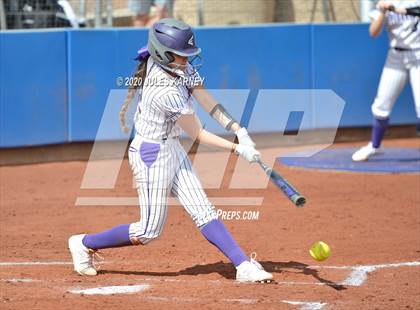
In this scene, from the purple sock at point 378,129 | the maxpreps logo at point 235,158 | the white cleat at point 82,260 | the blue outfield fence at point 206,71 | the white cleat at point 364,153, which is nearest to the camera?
the white cleat at point 82,260

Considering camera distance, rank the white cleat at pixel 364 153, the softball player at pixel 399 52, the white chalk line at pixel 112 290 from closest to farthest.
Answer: the white chalk line at pixel 112 290 → the softball player at pixel 399 52 → the white cleat at pixel 364 153

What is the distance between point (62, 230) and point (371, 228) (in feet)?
8.94

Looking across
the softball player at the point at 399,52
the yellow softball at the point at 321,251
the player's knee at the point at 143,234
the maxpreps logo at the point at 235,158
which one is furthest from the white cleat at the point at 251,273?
the softball player at the point at 399,52

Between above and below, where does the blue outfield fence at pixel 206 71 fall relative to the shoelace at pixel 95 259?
below

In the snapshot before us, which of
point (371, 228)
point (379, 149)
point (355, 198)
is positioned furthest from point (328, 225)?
point (379, 149)

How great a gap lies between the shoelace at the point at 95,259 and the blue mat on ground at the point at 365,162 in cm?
477

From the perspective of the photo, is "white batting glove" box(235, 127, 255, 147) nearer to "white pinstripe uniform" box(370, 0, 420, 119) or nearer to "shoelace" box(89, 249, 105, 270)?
"shoelace" box(89, 249, 105, 270)

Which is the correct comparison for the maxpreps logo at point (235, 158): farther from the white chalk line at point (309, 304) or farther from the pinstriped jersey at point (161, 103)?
the white chalk line at point (309, 304)

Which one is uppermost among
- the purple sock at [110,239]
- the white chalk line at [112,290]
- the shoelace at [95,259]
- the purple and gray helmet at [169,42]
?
the purple and gray helmet at [169,42]

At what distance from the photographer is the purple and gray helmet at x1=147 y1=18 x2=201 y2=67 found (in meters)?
6.15

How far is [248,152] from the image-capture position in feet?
20.2

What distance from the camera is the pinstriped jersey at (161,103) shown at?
20.3 ft

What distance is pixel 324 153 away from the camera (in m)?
12.4

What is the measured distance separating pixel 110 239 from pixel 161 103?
3.47 feet
